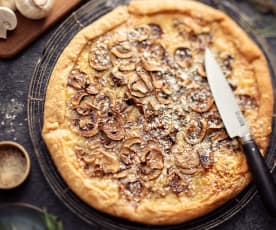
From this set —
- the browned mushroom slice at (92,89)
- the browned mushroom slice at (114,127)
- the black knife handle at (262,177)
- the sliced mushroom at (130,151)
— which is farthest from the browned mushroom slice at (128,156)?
the black knife handle at (262,177)

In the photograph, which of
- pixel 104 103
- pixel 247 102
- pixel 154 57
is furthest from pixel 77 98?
pixel 247 102

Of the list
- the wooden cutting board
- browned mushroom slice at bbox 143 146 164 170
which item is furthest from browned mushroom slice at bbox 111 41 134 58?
browned mushroom slice at bbox 143 146 164 170

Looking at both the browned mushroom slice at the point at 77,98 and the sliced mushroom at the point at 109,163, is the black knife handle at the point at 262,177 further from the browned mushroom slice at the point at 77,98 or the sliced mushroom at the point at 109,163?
the browned mushroom slice at the point at 77,98

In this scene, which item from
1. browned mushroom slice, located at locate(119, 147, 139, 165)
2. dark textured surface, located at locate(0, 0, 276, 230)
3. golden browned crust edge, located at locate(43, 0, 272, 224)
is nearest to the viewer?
golden browned crust edge, located at locate(43, 0, 272, 224)

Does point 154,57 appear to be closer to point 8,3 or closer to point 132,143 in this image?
point 132,143

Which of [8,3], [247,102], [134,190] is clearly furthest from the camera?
[247,102]

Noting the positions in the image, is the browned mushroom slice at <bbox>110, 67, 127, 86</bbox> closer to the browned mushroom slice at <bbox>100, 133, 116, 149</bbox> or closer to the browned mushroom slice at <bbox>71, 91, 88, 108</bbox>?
the browned mushroom slice at <bbox>71, 91, 88, 108</bbox>

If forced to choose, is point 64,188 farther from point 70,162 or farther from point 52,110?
point 52,110
